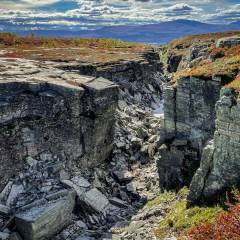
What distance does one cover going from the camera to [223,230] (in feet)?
50.6

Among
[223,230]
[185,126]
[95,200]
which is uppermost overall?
[185,126]

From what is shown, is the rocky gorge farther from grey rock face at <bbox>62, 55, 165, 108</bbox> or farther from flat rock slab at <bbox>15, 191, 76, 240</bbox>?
grey rock face at <bbox>62, 55, 165, 108</bbox>

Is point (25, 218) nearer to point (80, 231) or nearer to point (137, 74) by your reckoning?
point (80, 231)

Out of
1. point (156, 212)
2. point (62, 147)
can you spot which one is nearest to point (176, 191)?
point (156, 212)

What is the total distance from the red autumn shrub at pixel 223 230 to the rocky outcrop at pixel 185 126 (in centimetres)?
809

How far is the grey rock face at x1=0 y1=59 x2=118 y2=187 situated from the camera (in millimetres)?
25375

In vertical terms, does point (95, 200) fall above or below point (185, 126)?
below

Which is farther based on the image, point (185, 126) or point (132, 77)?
point (132, 77)

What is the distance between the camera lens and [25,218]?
21.6 metres

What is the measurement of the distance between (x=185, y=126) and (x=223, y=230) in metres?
10.8

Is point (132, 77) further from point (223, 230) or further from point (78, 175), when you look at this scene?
point (223, 230)

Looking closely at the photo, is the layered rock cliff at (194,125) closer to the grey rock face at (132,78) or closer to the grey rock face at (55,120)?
the grey rock face at (55,120)

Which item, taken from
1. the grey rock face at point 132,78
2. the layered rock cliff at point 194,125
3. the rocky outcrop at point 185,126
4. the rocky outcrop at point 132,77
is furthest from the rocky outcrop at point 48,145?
the grey rock face at point 132,78

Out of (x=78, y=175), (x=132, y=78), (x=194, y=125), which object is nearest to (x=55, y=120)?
(x=78, y=175)
